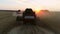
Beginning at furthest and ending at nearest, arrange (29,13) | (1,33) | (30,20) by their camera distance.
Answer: (29,13) → (30,20) → (1,33)

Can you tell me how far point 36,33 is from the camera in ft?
40.7

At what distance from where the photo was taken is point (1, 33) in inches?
479

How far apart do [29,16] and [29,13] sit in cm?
84

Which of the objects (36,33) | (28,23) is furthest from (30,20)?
(36,33)

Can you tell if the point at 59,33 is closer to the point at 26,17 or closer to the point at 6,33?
the point at 6,33

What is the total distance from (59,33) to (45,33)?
1188 mm

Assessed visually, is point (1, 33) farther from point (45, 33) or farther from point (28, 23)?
point (28, 23)

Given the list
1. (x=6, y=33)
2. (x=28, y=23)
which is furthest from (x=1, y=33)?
(x=28, y=23)

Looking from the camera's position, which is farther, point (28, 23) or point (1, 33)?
point (28, 23)

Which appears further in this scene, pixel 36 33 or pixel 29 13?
pixel 29 13

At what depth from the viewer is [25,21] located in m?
18.9

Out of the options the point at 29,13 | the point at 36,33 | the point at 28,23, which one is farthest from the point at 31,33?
A: the point at 29,13

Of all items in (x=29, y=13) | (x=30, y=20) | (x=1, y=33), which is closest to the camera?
(x=1, y=33)

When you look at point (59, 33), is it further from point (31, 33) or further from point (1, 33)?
point (1, 33)
